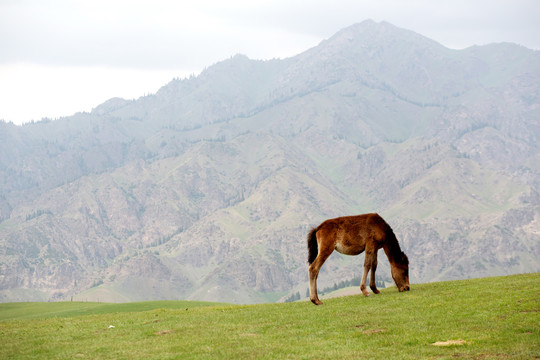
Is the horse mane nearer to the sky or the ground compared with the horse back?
nearer to the ground

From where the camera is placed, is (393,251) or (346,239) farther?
(393,251)

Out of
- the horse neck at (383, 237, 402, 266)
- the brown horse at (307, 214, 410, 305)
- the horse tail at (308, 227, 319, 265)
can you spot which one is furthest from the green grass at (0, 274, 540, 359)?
the horse tail at (308, 227, 319, 265)

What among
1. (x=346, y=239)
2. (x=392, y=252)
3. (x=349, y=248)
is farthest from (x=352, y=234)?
(x=392, y=252)

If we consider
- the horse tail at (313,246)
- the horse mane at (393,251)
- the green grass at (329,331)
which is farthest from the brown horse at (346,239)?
the green grass at (329,331)

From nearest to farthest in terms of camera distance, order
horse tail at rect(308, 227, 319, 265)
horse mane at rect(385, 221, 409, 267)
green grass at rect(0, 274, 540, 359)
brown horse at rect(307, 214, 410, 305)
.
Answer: green grass at rect(0, 274, 540, 359) < brown horse at rect(307, 214, 410, 305) < horse tail at rect(308, 227, 319, 265) < horse mane at rect(385, 221, 409, 267)

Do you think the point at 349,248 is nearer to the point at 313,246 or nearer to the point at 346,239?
the point at 346,239

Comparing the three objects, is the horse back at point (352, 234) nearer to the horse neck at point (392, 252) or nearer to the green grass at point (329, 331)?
the horse neck at point (392, 252)

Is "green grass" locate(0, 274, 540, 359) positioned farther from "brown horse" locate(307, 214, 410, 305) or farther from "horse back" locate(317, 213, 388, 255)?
"horse back" locate(317, 213, 388, 255)

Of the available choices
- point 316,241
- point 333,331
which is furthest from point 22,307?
point 333,331

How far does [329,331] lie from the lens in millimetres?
28719

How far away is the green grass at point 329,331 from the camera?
80.0 feet

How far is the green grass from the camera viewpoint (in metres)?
24.4

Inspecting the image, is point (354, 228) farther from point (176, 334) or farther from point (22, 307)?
point (22, 307)

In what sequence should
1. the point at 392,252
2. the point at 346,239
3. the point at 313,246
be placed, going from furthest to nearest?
the point at 392,252 < the point at 313,246 < the point at 346,239
